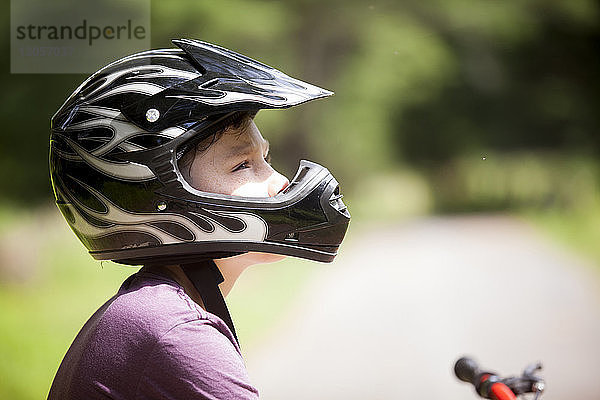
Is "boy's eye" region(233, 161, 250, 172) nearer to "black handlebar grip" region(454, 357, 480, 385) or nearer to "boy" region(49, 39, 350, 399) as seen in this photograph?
"boy" region(49, 39, 350, 399)

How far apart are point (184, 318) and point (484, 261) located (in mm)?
2193

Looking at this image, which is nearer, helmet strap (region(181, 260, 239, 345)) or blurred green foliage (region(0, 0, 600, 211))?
helmet strap (region(181, 260, 239, 345))

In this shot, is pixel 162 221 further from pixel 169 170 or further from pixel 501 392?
pixel 501 392

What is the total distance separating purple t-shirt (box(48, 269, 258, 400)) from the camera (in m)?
0.98

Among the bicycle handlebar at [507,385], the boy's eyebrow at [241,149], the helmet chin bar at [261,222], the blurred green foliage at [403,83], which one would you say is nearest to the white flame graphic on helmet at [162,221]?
the helmet chin bar at [261,222]

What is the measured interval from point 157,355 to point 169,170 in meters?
0.33

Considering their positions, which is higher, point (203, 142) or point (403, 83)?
point (403, 83)

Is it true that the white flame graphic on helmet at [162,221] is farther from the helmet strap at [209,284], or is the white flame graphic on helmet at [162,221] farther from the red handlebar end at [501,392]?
the red handlebar end at [501,392]

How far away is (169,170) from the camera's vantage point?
3.80ft

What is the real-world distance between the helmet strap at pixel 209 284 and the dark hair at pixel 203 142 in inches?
6.4

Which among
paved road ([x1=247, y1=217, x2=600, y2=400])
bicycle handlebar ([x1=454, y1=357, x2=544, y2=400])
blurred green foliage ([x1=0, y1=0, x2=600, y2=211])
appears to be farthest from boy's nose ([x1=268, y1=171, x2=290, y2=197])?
paved road ([x1=247, y1=217, x2=600, y2=400])

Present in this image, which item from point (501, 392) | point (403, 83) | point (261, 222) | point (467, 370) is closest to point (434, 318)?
point (403, 83)

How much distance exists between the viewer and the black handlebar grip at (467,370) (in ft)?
4.56

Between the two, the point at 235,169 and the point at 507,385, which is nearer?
the point at 235,169
